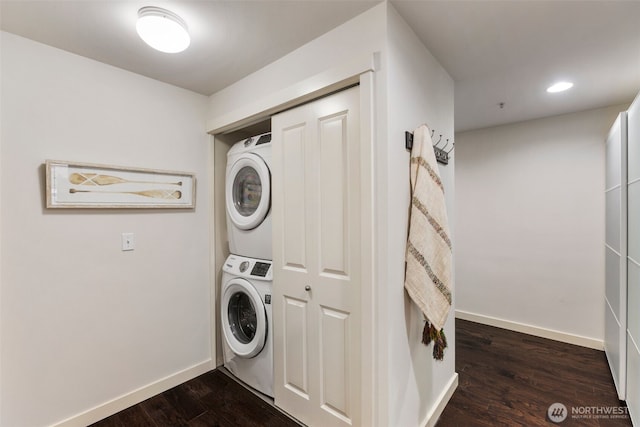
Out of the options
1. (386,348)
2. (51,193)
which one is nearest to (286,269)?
(386,348)

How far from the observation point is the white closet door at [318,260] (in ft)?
4.97

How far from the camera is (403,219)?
1.49 meters

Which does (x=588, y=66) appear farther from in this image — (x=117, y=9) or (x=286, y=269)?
(x=117, y=9)

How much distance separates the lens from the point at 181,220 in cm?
223

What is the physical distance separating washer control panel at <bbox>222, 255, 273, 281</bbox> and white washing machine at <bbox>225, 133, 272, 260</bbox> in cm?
4

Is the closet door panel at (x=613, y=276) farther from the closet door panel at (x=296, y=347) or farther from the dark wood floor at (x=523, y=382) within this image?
the closet door panel at (x=296, y=347)

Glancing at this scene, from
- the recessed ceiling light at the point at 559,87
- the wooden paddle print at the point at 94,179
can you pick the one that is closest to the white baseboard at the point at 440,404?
the recessed ceiling light at the point at 559,87

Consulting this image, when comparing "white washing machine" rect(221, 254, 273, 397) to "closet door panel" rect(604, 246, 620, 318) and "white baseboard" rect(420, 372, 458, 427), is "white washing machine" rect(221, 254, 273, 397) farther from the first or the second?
"closet door panel" rect(604, 246, 620, 318)

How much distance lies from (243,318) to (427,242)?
155 cm

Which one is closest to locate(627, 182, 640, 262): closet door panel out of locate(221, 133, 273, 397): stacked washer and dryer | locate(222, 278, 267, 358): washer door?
locate(221, 133, 273, 397): stacked washer and dryer

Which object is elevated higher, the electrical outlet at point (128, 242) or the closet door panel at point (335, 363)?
the electrical outlet at point (128, 242)

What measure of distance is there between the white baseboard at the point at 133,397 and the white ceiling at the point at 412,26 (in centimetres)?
215

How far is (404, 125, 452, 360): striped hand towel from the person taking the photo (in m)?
1.46

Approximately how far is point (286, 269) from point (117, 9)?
1547 millimetres
